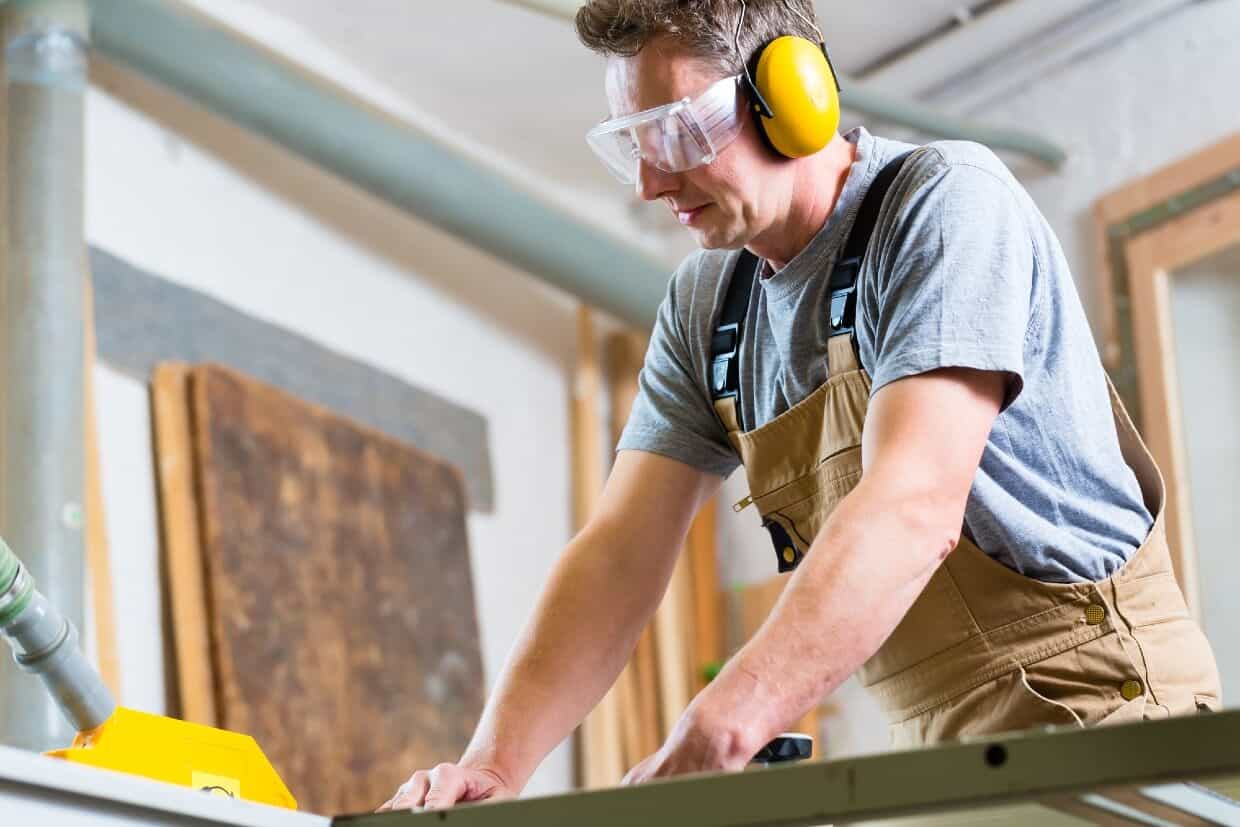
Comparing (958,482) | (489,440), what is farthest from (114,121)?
(958,482)

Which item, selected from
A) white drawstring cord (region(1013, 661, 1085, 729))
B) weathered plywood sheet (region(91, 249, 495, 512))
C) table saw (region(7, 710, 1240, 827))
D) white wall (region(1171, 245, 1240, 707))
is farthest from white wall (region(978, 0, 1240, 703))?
table saw (region(7, 710, 1240, 827))

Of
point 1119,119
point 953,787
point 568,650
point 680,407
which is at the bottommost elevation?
point 953,787

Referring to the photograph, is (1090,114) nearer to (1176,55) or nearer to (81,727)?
(1176,55)

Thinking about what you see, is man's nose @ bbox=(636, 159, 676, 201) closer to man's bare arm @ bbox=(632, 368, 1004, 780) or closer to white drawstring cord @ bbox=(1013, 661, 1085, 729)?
man's bare arm @ bbox=(632, 368, 1004, 780)

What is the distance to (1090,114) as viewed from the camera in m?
4.72

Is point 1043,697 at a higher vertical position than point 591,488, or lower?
lower

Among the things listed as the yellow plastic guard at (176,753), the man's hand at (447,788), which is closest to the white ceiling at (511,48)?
the man's hand at (447,788)

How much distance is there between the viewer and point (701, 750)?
1411mm

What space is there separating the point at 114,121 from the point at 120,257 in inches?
15.0

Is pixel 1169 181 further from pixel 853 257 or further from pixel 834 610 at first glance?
pixel 834 610

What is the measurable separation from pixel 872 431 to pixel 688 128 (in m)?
0.48

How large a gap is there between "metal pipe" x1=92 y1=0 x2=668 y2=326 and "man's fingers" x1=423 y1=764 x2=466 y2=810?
2805 millimetres

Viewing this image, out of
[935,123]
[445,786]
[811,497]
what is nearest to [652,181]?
[811,497]

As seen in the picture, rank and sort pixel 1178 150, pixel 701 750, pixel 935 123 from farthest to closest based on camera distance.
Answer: pixel 935 123, pixel 1178 150, pixel 701 750
